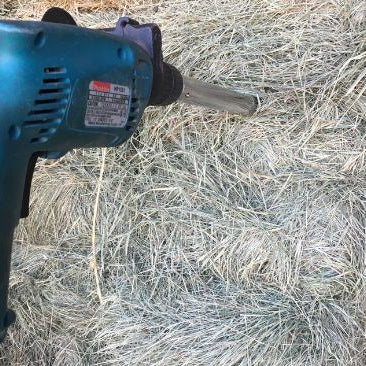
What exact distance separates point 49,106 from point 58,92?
0.09 ft

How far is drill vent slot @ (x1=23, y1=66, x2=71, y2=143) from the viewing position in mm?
856

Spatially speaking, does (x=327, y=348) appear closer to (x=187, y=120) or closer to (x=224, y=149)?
(x=224, y=149)

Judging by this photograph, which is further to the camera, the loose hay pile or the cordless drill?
the loose hay pile

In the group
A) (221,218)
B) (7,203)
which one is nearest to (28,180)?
(7,203)

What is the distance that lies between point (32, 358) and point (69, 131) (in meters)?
1.02

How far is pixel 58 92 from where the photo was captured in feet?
2.88

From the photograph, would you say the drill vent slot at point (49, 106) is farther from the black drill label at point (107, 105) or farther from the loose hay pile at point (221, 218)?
the loose hay pile at point (221, 218)

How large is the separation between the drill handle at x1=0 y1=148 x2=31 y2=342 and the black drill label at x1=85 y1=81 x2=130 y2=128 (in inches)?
5.2

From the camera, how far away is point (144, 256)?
157cm

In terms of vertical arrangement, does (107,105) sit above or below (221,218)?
above

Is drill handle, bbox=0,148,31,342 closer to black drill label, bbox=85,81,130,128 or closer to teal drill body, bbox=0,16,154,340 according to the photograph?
teal drill body, bbox=0,16,154,340

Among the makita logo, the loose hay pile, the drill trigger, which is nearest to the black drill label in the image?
the makita logo

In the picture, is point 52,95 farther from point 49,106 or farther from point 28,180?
point 28,180

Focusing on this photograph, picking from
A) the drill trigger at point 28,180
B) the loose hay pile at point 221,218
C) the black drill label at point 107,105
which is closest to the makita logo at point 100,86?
the black drill label at point 107,105
